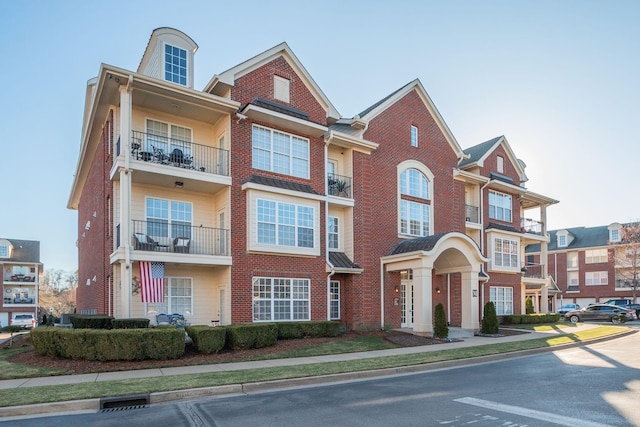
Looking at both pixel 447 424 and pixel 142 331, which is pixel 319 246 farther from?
pixel 447 424

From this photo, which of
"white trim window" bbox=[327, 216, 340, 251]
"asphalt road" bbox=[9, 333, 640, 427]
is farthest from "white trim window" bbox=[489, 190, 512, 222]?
"asphalt road" bbox=[9, 333, 640, 427]

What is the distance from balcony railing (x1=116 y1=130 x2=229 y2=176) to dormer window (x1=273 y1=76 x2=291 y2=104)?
3409mm

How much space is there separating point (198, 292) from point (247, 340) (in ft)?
12.3

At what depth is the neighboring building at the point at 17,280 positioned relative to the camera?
53.4 m

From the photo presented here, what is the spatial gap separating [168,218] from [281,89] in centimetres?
698

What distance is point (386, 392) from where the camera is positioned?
9.71 m

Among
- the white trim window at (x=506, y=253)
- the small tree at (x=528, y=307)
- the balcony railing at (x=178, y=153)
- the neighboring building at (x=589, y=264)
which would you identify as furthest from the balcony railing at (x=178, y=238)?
the neighboring building at (x=589, y=264)

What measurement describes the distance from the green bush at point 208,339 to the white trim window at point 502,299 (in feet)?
63.1

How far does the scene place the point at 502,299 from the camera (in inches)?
1155

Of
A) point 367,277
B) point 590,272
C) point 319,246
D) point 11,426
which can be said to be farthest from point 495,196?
point 590,272

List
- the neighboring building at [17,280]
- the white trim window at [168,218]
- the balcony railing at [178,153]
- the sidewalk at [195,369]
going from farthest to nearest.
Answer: the neighboring building at [17,280] < the white trim window at [168,218] < the balcony railing at [178,153] < the sidewalk at [195,369]

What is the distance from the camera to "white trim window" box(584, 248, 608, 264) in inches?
2094

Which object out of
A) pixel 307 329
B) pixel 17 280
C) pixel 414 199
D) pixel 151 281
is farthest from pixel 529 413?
pixel 17 280

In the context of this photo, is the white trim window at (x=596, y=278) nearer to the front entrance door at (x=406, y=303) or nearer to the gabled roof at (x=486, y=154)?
the gabled roof at (x=486, y=154)
